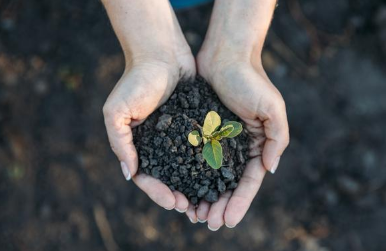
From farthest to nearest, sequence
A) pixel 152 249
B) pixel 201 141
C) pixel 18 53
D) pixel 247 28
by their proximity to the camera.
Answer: pixel 18 53
pixel 152 249
pixel 247 28
pixel 201 141

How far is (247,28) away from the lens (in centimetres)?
302

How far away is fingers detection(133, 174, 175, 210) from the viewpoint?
2.72 m

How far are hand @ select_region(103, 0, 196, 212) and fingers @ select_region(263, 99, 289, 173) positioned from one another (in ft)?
1.89

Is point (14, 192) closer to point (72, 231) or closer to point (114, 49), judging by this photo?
point (72, 231)

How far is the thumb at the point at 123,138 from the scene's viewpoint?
8.92 ft

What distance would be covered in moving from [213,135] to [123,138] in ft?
1.75

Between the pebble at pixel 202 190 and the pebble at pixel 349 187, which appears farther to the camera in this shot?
the pebble at pixel 349 187

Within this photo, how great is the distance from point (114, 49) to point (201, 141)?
1741mm

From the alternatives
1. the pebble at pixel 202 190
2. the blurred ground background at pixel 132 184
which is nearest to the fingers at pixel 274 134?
the pebble at pixel 202 190

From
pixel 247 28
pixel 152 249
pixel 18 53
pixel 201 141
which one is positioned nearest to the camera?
pixel 201 141

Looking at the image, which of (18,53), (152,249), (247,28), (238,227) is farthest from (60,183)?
(247,28)

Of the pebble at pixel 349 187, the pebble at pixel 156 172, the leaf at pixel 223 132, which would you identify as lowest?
the pebble at pixel 349 187

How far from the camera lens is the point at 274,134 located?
2799mm

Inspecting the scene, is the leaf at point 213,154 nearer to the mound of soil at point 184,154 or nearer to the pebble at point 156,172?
the mound of soil at point 184,154
